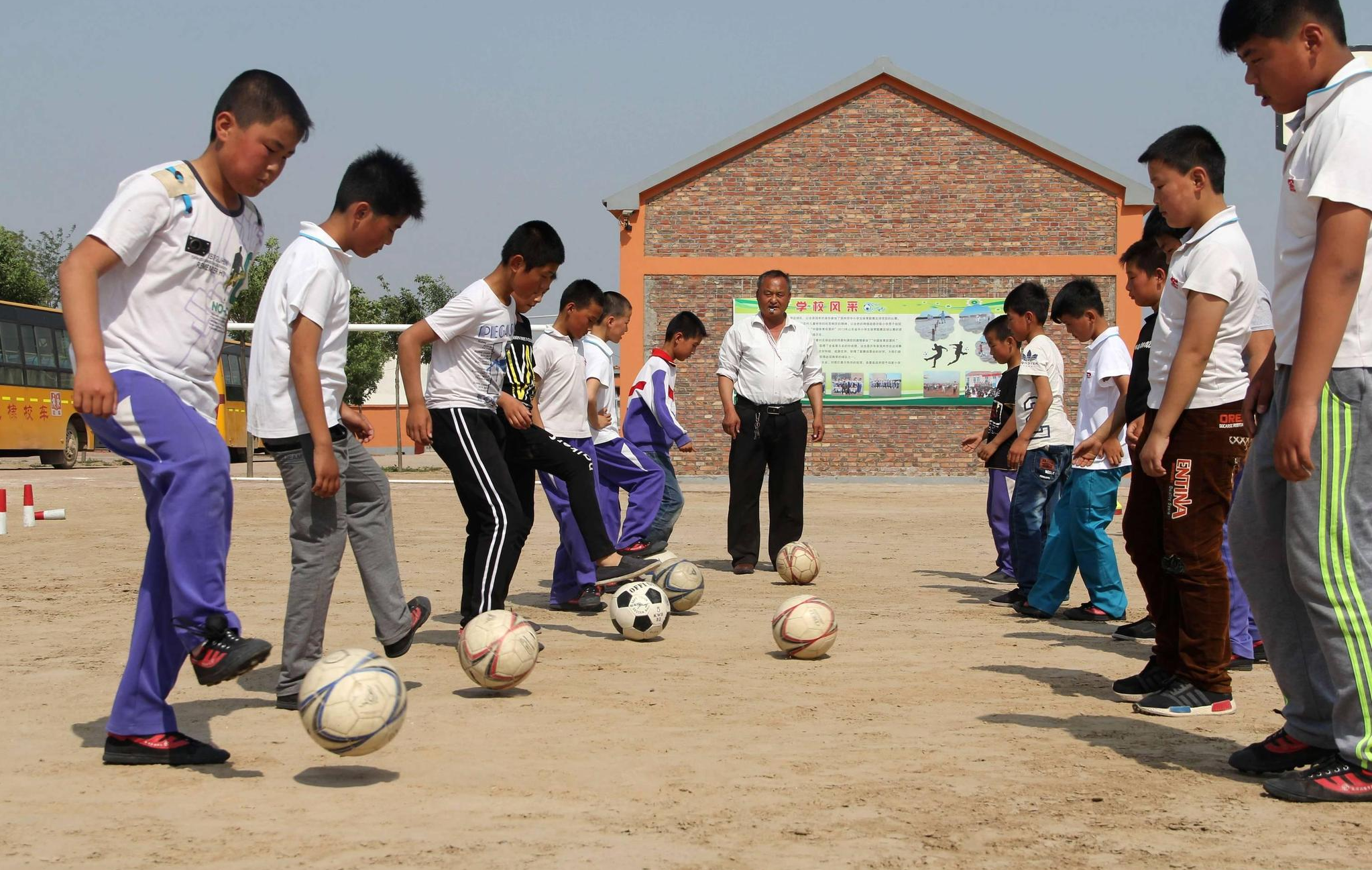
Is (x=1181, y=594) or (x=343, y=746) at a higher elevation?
(x=1181, y=594)

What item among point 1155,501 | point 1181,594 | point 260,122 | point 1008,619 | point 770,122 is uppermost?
point 770,122

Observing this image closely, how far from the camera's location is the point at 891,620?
24.9ft

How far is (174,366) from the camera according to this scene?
162 inches

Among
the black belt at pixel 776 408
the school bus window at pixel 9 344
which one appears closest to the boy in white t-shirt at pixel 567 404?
the black belt at pixel 776 408

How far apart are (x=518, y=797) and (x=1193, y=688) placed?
2727mm

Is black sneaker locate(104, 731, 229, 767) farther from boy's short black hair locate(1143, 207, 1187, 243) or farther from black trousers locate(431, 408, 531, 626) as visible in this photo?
boy's short black hair locate(1143, 207, 1187, 243)

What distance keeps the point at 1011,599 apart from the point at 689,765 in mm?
4740

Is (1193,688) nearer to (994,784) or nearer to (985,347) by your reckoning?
(994,784)

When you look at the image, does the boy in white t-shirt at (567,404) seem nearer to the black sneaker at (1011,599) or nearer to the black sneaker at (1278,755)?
the black sneaker at (1011,599)

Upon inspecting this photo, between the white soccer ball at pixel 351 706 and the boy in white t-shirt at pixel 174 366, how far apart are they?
0.83 feet

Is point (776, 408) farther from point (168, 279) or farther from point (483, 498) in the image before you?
point (168, 279)

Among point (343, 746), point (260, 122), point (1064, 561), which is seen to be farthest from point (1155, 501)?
point (260, 122)

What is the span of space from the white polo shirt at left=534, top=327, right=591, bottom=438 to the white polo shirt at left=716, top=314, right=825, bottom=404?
2377 millimetres

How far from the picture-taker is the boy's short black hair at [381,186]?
519cm
